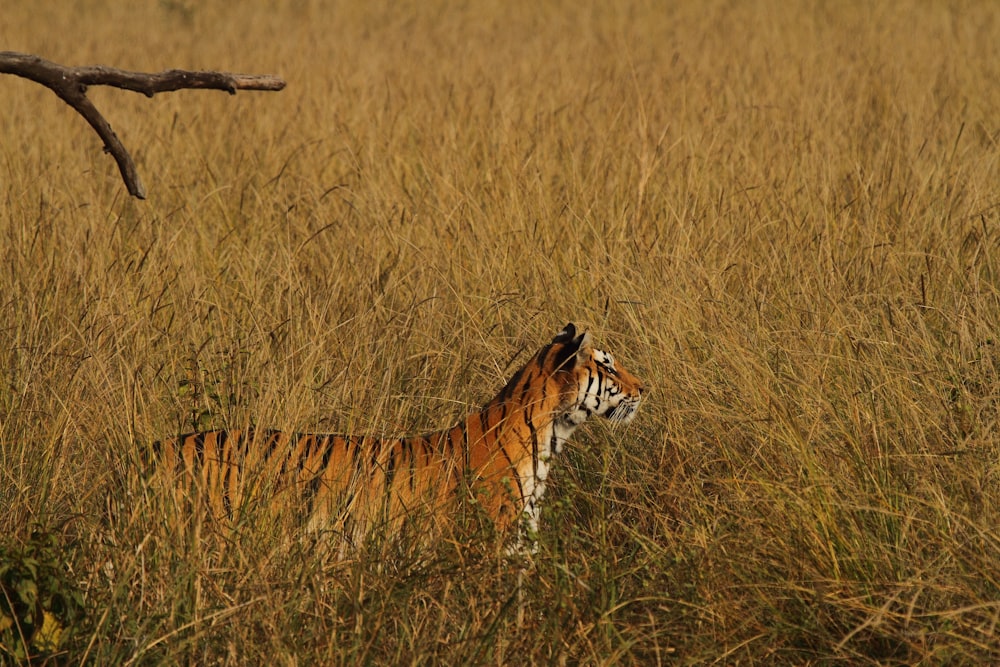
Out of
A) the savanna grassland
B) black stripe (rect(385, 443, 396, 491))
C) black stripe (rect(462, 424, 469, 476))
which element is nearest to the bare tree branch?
the savanna grassland

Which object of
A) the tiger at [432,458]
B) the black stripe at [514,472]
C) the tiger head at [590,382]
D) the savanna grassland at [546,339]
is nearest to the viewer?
the savanna grassland at [546,339]

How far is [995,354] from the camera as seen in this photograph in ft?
12.3

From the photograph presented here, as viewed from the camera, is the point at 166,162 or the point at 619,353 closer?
the point at 619,353

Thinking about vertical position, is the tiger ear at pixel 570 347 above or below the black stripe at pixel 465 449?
above

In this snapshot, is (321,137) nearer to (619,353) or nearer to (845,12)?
(619,353)

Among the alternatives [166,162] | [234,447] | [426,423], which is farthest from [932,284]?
[166,162]

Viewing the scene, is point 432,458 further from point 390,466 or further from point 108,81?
point 108,81

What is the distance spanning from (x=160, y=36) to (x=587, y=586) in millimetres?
9975

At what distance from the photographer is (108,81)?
295 centimetres

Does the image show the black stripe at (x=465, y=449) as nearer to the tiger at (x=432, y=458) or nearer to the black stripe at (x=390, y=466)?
the tiger at (x=432, y=458)

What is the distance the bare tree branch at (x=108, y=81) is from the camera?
2914 millimetres

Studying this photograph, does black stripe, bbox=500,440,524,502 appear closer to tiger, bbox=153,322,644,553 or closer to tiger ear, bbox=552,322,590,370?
tiger, bbox=153,322,644,553

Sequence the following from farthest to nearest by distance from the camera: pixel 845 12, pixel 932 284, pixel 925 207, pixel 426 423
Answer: pixel 845 12 < pixel 925 207 < pixel 932 284 < pixel 426 423

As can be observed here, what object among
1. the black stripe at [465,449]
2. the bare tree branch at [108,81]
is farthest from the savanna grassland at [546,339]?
the bare tree branch at [108,81]
